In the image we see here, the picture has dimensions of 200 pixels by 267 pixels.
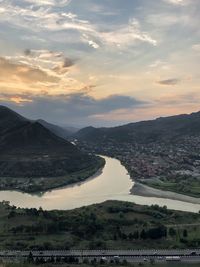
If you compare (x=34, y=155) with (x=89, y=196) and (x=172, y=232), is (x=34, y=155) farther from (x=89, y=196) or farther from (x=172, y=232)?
(x=172, y=232)

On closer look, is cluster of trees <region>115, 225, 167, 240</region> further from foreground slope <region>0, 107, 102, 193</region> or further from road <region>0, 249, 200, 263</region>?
foreground slope <region>0, 107, 102, 193</region>

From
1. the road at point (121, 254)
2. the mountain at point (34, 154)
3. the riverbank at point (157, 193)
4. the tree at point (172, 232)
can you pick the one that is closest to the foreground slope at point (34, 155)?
the mountain at point (34, 154)

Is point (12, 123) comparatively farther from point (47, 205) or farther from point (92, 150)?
point (47, 205)

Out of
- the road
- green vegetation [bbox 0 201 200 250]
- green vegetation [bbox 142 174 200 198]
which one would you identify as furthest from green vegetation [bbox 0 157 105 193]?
the road

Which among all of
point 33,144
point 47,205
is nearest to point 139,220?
point 47,205

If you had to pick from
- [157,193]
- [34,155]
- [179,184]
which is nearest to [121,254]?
[157,193]
